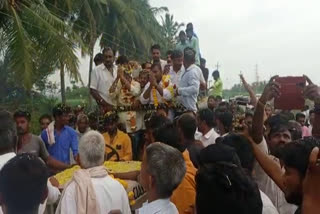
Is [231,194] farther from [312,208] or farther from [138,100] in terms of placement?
[138,100]

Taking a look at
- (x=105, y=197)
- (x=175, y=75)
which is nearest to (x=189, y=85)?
(x=175, y=75)

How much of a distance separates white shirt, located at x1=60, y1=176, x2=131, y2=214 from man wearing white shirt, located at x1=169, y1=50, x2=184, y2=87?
4296 mm

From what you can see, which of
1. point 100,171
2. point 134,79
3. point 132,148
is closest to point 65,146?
point 132,148

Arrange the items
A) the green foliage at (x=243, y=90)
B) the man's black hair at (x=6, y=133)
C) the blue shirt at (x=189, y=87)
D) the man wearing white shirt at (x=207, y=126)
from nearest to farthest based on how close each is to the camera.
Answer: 1. the man's black hair at (x=6, y=133)
2. the man wearing white shirt at (x=207, y=126)
3. the blue shirt at (x=189, y=87)
4. the green foliage at (x=243, y=90)

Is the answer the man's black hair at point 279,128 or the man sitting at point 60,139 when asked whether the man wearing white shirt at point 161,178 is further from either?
the man sitting at point 60,139

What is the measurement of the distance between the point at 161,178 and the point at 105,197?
0.79m

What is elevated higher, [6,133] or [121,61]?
[121,61]

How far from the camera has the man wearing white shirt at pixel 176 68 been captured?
800 centimetres

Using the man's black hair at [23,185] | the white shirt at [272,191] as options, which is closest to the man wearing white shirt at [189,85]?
the white shirt at [272,191]

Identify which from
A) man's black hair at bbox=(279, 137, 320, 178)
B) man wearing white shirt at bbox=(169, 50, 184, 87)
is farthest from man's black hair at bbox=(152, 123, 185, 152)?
man wearing white shirt at bbox=(169, 50, 184, 87)

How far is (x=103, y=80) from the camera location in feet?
24.7

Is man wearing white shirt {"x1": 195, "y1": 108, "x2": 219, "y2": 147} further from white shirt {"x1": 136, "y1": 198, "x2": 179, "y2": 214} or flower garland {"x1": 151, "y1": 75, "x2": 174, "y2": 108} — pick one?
white shirt {"x1": 136, "y1": 198, "x2": 179, "y2": 214}

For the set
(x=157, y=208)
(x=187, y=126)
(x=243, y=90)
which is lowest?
(x=157, y=208)

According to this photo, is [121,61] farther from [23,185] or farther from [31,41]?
[23,185]
